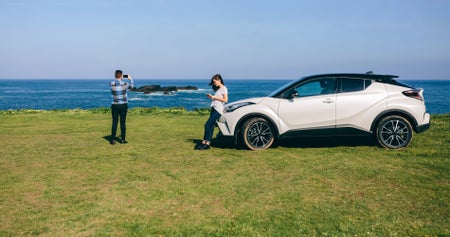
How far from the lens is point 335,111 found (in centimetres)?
911

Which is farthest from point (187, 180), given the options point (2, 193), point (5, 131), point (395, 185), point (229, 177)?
point (5, 131)

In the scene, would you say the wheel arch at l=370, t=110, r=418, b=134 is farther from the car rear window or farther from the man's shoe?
the man's shoe

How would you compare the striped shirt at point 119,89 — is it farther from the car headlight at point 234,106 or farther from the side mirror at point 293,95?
the side mirror at point 293,95

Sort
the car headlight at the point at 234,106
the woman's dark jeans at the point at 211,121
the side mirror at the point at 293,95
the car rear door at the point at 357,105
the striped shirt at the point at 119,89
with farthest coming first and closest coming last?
1. the striped shirt at the point at 119,89
2. the woman's dark jeans at the point at 211,121
3. the car headlight at the point at 234,106
4. the side mirror at the point at 293,95
5. the car rear door at the point at 357,105

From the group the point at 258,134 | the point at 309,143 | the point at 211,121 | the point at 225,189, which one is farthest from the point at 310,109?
the point at 225,189

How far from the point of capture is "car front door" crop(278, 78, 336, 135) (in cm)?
914

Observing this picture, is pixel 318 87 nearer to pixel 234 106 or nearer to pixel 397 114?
pixel 397 114

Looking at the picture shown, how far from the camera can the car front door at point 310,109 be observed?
360 inches

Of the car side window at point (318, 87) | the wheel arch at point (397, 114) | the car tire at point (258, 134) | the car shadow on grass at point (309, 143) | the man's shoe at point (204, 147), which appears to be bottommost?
the man's shoe at point (204, 147)

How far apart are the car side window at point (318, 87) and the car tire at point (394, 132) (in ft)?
4.69

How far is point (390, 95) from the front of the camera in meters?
9.18

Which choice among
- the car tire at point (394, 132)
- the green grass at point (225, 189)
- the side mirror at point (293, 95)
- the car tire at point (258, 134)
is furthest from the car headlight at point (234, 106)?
the car tire at point (394, 132)

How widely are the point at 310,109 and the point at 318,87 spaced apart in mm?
584

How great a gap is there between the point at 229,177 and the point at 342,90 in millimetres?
3860
